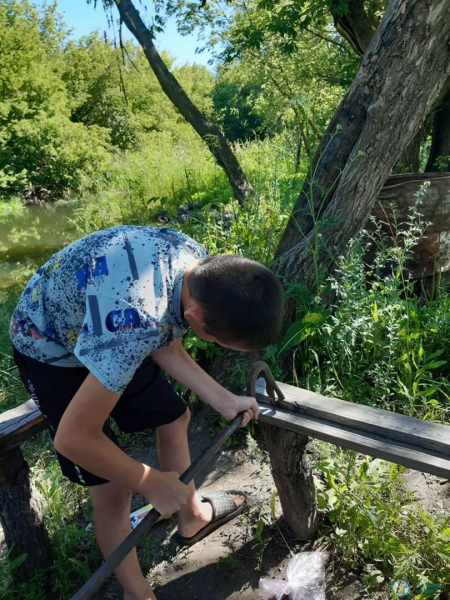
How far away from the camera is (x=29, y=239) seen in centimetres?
1184

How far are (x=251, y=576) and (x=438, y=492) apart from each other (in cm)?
86

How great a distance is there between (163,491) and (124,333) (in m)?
0.47

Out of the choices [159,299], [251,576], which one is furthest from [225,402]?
[251,576]

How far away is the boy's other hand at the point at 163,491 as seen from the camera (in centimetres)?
133

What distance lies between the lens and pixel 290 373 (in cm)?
275

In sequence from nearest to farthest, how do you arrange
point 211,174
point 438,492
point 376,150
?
1. point 438,492
2. point 376,150
3. point 211,174

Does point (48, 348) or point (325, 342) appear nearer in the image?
point (48, 348)

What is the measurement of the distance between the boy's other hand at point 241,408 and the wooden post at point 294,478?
24cm

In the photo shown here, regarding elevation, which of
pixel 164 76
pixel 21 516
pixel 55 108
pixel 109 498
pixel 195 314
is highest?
pixel 55 108

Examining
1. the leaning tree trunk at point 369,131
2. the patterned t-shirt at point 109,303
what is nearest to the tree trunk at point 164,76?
the leaning tree trunk at point 369,131

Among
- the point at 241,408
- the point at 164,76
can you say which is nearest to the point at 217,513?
the point at 241,408

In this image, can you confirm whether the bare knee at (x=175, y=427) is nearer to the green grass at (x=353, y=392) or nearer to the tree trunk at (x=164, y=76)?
the green grass at (x=353, y=392)

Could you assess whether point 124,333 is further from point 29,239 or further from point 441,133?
point 29,239

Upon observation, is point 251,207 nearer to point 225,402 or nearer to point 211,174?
point 225,402
